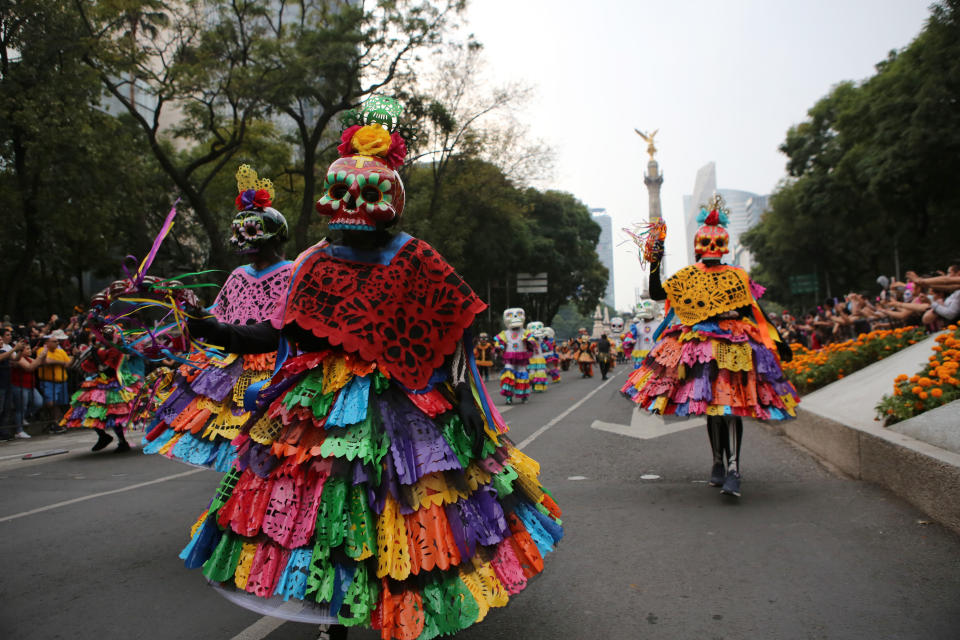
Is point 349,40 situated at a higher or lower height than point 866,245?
higher

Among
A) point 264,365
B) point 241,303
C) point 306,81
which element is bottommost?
point 264,365

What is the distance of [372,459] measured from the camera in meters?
2.69

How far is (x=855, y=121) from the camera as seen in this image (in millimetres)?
28375

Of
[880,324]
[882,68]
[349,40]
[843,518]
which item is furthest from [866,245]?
[843,518]

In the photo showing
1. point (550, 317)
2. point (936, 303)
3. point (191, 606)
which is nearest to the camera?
point (191, 606)

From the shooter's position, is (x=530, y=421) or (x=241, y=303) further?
(x=530, y=421)

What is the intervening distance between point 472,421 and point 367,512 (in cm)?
A: 53

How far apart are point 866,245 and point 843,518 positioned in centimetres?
Result: 3551

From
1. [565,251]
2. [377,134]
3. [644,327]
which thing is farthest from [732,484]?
[565,251]

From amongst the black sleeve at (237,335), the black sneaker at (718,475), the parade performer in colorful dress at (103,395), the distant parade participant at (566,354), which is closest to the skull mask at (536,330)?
the parade performer in colorful dress at (103,395)

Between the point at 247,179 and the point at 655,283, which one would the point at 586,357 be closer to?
the point at 655,283

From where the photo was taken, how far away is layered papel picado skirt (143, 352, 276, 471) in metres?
4.80

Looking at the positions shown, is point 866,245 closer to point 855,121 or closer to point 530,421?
point 855,121

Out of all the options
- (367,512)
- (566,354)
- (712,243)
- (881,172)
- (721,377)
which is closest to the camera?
(367,512)
